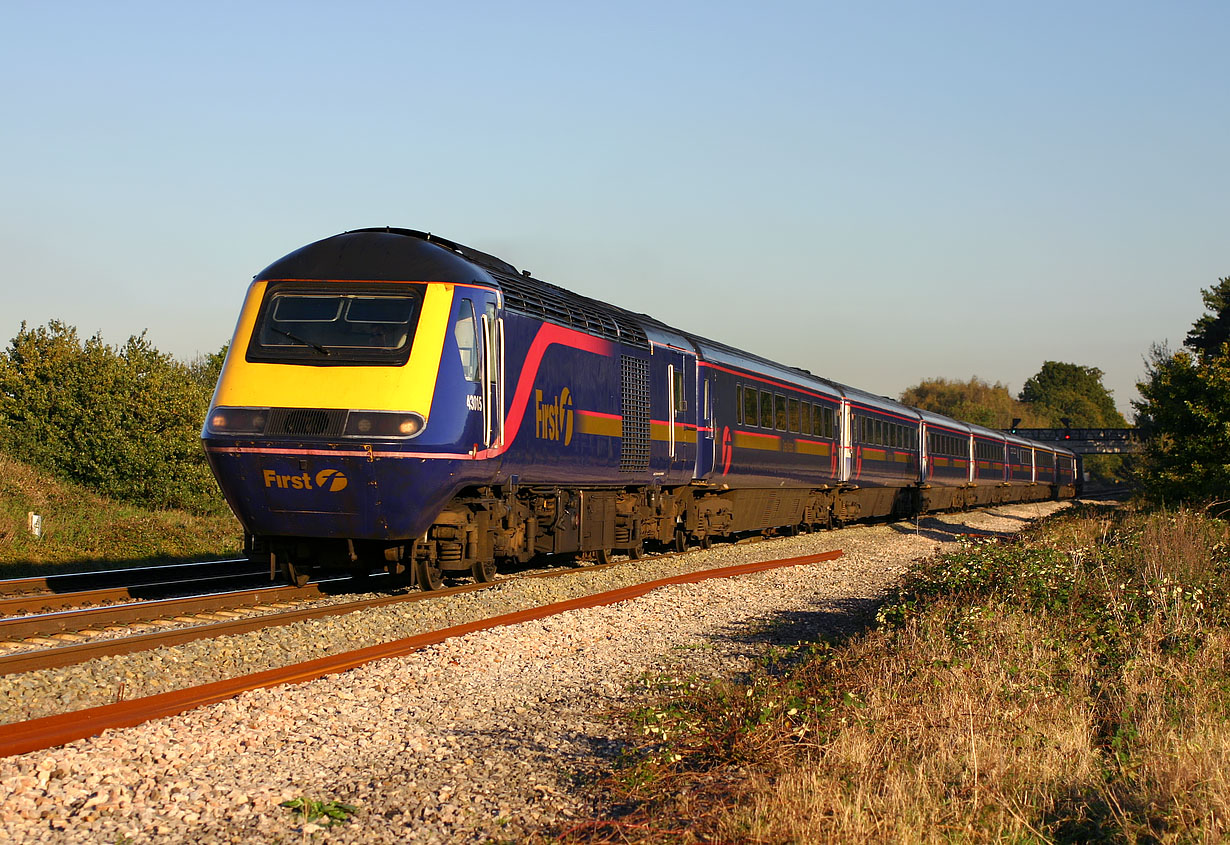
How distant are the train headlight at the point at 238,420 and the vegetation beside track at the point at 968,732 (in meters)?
5.08

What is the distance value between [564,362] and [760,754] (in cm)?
800

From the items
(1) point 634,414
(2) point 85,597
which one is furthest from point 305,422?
(1) point 634,414

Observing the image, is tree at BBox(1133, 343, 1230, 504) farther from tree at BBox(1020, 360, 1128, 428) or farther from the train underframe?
tree at BBox(1020, 360, 1128, 428)

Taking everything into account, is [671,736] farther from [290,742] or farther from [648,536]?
[648,536]

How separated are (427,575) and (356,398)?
8.22 ft

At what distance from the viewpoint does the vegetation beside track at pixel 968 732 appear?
4680 mm

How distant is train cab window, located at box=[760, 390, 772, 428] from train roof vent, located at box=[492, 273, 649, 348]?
16.7 ft

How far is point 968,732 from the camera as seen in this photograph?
5992mm

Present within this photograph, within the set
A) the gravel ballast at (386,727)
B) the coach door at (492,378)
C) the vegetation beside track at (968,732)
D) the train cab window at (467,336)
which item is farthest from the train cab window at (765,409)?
the train cab window at (467,336)

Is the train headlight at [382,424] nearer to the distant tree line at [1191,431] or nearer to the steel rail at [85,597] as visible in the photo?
the steel rail at [85,597]

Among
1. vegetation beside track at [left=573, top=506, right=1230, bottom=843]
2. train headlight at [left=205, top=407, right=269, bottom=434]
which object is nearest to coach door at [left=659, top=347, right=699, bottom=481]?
vegetation beside track at [left=573, top=506, right=1230, bottom=843]

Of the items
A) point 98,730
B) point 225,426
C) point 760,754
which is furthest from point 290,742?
point 225,426

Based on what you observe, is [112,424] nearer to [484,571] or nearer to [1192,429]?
[484,571]

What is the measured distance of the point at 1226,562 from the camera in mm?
12211
